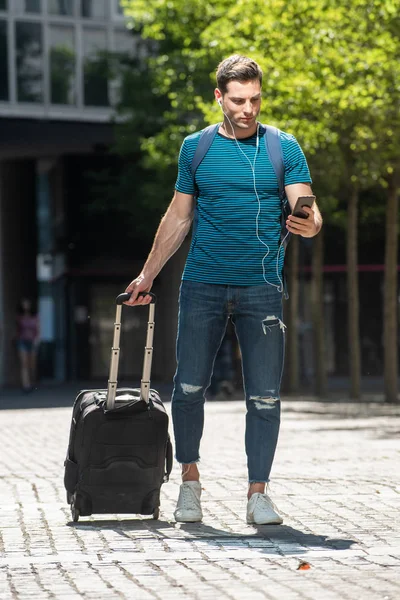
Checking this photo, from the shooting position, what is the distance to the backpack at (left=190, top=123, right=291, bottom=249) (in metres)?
6.68

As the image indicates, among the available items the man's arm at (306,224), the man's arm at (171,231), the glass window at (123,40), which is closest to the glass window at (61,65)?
the glass window at (123,40)

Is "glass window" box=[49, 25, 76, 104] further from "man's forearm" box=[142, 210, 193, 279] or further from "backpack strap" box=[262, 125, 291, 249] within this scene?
"backpack strap" box=[262, 125, 291, 249]

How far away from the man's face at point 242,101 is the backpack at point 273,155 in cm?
13

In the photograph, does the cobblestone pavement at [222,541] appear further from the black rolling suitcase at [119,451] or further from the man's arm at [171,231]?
the man's arm at [171,231]

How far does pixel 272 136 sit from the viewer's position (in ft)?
22.1

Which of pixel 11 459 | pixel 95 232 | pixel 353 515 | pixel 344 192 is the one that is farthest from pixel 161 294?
pixel 353 515

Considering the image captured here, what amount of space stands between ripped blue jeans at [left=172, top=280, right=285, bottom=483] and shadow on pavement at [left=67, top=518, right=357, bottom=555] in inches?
13.4

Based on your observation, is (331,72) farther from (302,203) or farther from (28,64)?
(28,64)

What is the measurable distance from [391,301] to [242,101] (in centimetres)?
1416

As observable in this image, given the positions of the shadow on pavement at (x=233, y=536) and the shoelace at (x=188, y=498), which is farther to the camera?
the shoelace at (x=188, y=498)

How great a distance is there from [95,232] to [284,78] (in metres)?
16.8

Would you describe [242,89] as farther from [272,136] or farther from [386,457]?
[386,457]

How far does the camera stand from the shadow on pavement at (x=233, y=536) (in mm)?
5988

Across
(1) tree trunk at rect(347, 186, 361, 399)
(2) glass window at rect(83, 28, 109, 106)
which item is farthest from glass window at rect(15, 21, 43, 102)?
(1) tree trunk at rect(347, 186, 361, 399)
